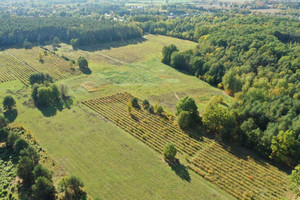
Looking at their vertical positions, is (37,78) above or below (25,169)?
below

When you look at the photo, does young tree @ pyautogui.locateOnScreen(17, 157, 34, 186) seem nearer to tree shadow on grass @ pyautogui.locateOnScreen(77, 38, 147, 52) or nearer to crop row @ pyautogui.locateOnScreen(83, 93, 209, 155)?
crop row @ pyautogui.locateOnScreen(83, 93, 209, 155)

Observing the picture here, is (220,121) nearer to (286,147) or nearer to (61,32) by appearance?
(286,147)

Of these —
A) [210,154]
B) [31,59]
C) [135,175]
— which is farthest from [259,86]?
[31,59]

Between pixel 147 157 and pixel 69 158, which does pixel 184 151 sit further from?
pixel 69 158

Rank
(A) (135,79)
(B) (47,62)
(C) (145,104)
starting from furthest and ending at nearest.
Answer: (B) (47,62) → (A) (135,79) → (C) (145,104)

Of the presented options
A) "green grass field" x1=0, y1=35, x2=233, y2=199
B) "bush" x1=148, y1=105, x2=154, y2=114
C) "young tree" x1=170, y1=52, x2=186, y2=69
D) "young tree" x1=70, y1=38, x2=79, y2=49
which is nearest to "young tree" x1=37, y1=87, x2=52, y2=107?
"green grass field" x1=0, y1=35, x2=233, y2=199

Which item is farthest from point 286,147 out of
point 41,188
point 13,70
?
point 13,70

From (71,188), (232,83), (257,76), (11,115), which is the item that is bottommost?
(11,115)
